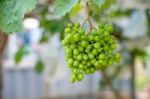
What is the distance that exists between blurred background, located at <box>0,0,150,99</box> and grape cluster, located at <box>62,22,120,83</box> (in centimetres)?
37

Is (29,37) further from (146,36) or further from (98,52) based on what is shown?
(98,52)

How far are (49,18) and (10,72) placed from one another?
3.26 meters

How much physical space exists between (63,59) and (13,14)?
90.2 inches

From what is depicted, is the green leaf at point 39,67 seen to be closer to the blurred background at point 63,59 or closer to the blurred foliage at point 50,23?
the blurred background at point 63,59

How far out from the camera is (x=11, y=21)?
2.34 ft

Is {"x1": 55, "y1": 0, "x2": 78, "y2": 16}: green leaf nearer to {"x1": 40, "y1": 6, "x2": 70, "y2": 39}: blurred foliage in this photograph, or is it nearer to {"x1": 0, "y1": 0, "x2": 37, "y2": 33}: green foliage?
{"x1": 0, "y1": 0, "x2": 37, "y2": 33}: green foliage

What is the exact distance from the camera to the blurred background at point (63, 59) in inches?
69.6

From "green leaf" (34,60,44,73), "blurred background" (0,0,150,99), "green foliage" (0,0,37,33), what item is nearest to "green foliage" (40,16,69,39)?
"blurred background" (0,0,150,99)

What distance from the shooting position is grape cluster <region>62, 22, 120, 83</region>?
70 centimetres

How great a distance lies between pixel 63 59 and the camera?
299cm

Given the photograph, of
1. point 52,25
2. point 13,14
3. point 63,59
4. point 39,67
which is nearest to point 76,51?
point 13,14

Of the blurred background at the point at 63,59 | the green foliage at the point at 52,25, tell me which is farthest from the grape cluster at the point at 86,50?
the green foliage at the point at 52,25

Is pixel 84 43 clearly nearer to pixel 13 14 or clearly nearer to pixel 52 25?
pixel 13 14

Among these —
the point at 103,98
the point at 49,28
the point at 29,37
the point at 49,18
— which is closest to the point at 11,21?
the point at 49,28
